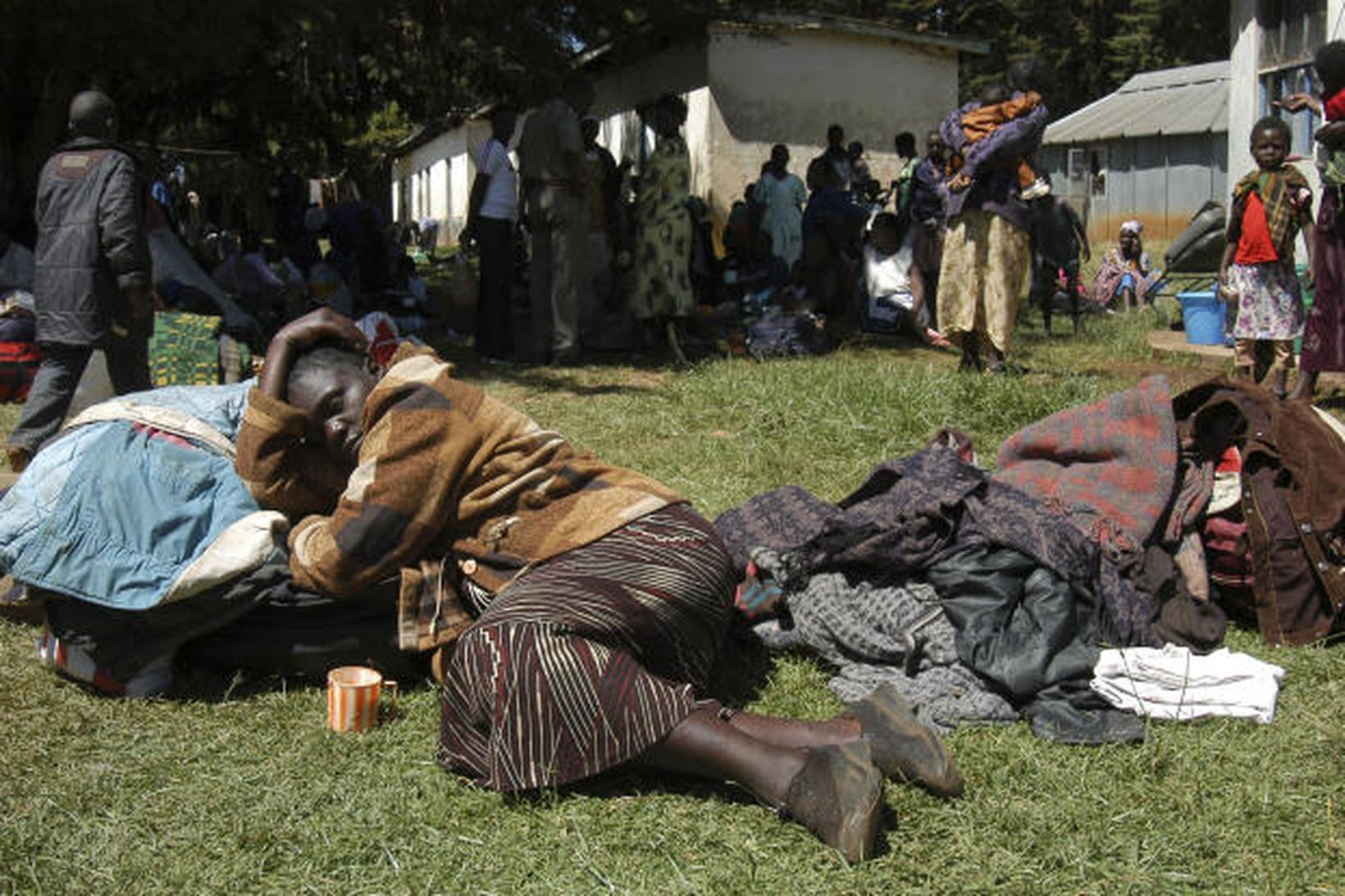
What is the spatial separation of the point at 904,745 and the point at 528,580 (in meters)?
0.88

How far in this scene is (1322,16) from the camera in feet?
34.7

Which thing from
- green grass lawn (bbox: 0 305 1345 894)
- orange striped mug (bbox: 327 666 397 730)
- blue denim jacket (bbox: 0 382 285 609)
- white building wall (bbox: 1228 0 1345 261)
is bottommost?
green grass lawn (bbox: 0 305 1345 894)

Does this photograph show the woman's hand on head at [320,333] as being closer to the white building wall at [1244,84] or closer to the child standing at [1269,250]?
the child standing at [1269,250]

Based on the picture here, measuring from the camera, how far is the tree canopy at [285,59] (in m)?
8.27

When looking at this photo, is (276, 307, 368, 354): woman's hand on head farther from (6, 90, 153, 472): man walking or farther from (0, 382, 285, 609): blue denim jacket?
(6, 90, 153, 472): man walking

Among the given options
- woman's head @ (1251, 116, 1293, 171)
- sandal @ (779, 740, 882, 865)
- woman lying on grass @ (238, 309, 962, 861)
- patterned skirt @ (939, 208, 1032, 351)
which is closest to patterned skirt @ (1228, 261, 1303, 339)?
woman's head @ (1251, 116, 1293, 171)

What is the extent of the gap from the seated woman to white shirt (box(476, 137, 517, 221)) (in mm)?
6916

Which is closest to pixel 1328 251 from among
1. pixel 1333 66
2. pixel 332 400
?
pixel 1333 66

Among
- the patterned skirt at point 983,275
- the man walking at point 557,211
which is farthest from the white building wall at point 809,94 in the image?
the patterned skirt at point 983,275

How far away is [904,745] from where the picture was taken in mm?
2531

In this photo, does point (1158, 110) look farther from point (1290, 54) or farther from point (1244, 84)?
point (1290, 54)

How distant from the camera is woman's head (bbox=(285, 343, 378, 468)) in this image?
3.03 metres

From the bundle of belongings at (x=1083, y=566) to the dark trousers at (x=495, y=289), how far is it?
5.82 metres

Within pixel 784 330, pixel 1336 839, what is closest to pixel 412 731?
pixel 1336 839
